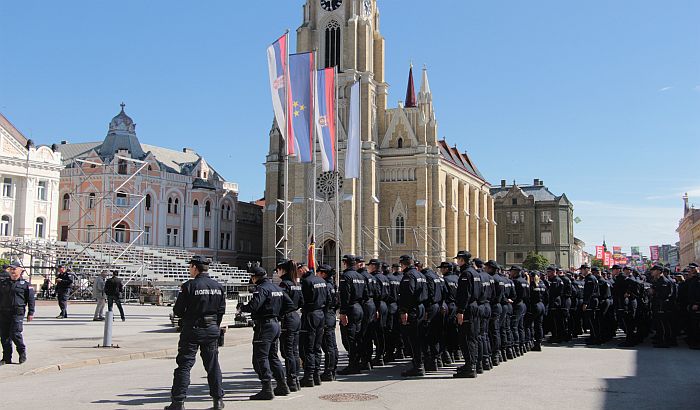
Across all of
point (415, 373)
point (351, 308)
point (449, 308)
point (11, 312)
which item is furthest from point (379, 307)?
point (11, 312)

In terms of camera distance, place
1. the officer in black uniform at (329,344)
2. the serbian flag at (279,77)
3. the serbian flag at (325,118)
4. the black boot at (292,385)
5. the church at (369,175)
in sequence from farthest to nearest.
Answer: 1. the church at (369,175)
2. the serbian flag at (325,118)
3. the serbian flag at (279,77)
4. the officer in black uniform at (329,344)
5. the black boot at (292,385)

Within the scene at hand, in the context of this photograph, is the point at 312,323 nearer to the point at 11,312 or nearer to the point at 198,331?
the point at 198,331

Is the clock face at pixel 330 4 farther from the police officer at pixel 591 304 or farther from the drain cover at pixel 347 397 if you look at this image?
the drain cover at pixel 347 397

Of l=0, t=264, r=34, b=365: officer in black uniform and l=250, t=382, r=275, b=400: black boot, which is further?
l=0, t=264, r=34, b=365: officer in black uniform

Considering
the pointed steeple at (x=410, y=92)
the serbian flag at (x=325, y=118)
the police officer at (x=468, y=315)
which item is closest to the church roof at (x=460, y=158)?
the pointed steeple at (x=410, y=92)

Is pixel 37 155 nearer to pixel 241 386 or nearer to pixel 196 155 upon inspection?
pixel 196 155

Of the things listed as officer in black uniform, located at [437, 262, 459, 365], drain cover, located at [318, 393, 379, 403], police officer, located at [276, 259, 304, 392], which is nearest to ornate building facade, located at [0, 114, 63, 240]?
officer in black uniform, located at [437, 262, 459, 365]

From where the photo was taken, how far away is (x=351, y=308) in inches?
485

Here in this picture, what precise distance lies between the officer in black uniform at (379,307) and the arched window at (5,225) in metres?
40.9

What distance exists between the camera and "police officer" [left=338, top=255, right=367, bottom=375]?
40.1 ft

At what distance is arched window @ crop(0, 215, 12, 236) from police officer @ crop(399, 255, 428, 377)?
139ft

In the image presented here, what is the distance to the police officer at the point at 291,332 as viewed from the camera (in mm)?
10422

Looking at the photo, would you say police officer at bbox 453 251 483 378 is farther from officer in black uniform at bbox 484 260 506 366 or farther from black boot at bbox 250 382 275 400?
black boot at bbox 250 382 275 400

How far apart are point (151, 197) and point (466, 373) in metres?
51.7
